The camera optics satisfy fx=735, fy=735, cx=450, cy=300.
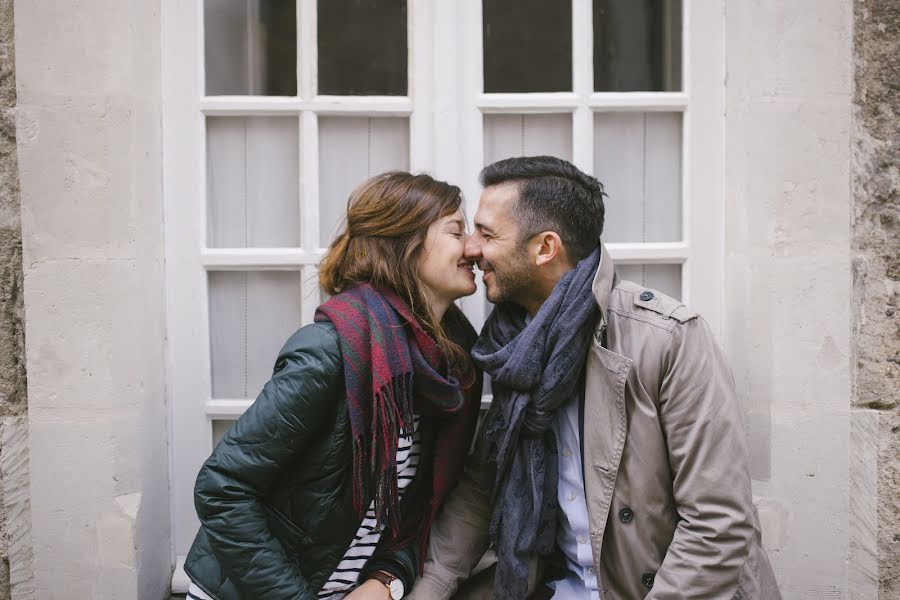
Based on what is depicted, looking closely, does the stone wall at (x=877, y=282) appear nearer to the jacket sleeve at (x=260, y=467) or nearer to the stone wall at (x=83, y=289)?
the jacket sleeve at (x=260, y=467)

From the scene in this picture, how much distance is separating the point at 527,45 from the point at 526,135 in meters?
0.28

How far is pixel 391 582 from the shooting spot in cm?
203

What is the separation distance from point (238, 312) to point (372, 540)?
34.4 inches

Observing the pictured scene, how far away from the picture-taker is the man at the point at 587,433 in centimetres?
181

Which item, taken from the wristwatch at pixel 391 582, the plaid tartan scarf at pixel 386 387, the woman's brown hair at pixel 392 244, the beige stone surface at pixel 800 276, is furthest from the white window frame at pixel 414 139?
the wristwatch at pixel 391 582

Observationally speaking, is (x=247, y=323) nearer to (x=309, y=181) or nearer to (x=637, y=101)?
(x=309, y=181)

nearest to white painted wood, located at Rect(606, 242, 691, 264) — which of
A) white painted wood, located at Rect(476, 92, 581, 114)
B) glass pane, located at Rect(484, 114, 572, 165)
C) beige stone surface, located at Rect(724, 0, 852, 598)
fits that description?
beige stone surface, located at Rect(724, 0, 852, 598)

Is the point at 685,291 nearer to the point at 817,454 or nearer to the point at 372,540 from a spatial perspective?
the point at 817,454

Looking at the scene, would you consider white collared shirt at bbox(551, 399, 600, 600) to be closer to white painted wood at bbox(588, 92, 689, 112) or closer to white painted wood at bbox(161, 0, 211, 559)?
white painted wood at bbox(588, 92, 689, 112)

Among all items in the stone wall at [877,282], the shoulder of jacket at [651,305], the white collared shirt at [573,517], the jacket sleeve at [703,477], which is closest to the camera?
the jacket sleeve at [703,477]

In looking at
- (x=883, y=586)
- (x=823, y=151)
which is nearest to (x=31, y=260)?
(x=823, y=151)

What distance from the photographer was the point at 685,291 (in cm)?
238

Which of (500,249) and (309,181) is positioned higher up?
(309,181)

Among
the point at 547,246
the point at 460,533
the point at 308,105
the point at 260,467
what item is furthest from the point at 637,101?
the point at 260,467
